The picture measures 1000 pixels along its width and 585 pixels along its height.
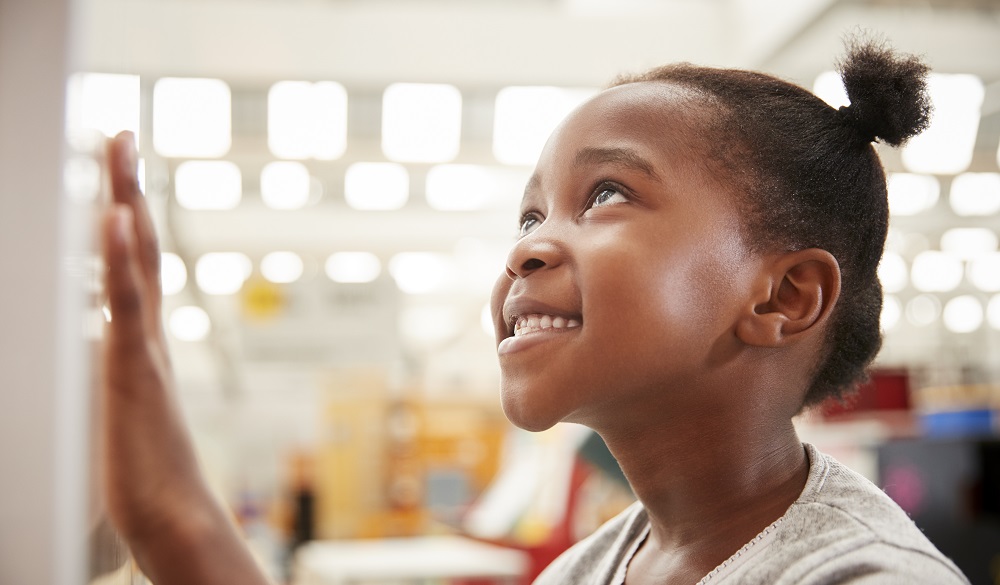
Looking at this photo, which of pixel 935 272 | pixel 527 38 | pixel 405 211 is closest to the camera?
pixel 527 38

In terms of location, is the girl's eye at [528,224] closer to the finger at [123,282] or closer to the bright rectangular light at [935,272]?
the finger at [123,282]

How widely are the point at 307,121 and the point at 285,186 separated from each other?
2501mm

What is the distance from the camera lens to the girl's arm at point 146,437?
705 mm

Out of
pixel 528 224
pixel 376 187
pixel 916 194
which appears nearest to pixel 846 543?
pixel 528 224

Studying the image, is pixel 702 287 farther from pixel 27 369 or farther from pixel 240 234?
pixel 240 234

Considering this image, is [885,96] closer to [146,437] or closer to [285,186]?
[146,437]

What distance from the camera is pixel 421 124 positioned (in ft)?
22.1

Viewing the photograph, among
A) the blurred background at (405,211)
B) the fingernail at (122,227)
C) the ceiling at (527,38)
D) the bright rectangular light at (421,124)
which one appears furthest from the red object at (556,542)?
the bright rectangular light at (421,124)

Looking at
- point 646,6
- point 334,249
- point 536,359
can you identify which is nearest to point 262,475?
point 334,249

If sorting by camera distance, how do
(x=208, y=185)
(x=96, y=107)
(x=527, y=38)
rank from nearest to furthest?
(x=96, y=107)
(x=527, y=38)
(x=208, y=185)

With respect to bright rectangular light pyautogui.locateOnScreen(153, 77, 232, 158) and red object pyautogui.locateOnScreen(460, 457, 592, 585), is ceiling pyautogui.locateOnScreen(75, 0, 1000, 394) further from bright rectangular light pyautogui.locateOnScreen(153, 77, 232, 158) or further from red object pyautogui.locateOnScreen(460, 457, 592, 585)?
red object pyautogui.locateOnScreen(460, 457, 592, 585)

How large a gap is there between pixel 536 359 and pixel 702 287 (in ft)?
0.52

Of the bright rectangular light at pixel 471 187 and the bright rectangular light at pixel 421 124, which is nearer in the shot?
the bright rectangular light at pixel 421 124

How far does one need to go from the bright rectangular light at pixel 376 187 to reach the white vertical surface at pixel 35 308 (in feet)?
25.5
